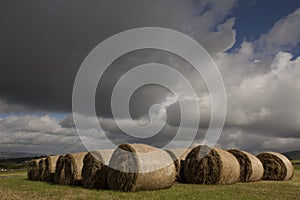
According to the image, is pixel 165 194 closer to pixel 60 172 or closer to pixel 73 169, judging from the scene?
pixel 73 169

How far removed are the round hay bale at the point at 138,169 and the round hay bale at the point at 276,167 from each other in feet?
35.2

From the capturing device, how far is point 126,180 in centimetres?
1381

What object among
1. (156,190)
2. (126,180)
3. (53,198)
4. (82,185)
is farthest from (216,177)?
(53,198)

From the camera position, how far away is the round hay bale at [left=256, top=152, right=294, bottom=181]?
22281 millimetres

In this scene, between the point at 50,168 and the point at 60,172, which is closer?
the point at 60,172

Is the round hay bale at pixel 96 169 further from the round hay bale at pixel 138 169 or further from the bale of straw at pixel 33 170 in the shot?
the bale of straw at pixel 33 170

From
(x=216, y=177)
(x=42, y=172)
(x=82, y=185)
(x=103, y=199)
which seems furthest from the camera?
(x=42, y=172)

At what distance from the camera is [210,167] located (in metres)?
18.0

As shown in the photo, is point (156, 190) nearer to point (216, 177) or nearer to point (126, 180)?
point (126, 180)

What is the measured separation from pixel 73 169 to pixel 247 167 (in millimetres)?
10258

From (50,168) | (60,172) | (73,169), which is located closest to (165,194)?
(73,169)

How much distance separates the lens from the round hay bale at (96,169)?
1555cm

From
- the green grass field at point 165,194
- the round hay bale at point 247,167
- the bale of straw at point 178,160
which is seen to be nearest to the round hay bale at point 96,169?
the green grass field at point 165,194

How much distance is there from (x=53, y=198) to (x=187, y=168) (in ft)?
31.1
